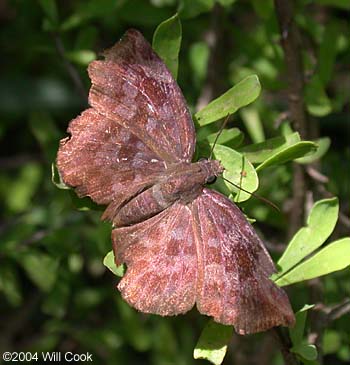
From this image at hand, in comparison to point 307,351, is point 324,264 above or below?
above

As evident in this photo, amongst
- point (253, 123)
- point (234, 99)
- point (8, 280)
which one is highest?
point (234, 99)

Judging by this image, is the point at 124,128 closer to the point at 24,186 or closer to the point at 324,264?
the point at 324,264

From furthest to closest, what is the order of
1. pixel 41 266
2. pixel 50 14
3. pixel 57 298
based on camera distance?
1. pixel 57 298
2. pixel 41 266
3. pixel 50 14

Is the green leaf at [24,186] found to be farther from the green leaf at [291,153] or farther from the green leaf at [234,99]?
the green leaf at [291,153]

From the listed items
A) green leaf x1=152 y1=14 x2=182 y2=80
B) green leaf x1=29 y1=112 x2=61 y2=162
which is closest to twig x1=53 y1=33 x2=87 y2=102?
green leaf x1=29 y1=112 x2=61 y2=162

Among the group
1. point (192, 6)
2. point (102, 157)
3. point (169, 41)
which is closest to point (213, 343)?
point (102, 157)
